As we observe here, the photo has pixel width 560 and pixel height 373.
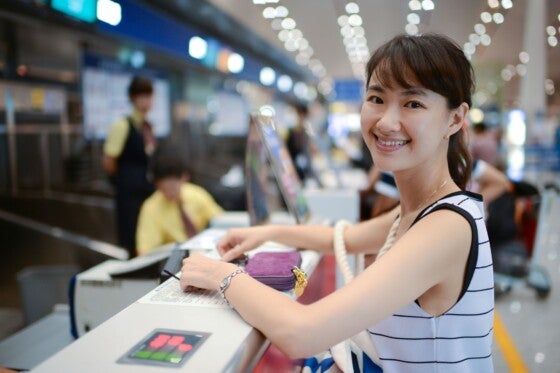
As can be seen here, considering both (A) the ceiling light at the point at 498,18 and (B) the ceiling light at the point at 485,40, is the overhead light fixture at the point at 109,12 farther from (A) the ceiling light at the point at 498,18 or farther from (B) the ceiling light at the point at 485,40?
(A) the ceiling light at the point at 498,18

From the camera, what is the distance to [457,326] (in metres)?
1.18

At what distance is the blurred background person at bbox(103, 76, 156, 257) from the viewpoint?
13.6 feet

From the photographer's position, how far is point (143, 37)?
6.12m

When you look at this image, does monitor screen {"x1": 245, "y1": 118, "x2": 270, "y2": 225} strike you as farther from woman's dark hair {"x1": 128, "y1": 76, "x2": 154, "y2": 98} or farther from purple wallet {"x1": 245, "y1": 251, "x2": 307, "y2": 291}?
woman's dark hair {"x1": 128, "y1": 76, "x2": 154, "y2": 98}

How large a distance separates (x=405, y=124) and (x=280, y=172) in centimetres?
118

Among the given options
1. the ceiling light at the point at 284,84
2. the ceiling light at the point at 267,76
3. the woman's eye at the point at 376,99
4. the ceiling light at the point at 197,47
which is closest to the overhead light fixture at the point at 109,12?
the ceiling light at the point at 197,47

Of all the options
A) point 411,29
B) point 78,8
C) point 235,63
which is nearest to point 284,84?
point 235,63

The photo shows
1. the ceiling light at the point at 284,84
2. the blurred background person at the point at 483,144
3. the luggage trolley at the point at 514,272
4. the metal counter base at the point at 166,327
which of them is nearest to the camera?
the metal counter base at the point at 166,327

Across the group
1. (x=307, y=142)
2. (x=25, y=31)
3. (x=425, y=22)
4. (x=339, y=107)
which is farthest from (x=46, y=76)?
(x=339, y=107)

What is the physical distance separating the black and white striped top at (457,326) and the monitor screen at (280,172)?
3.76ft

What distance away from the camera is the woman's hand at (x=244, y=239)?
176cm

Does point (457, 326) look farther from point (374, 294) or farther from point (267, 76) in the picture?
point (267, 76)

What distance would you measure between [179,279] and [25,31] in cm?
967

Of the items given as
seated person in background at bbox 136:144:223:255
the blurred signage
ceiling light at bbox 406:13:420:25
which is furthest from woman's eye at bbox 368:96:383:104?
the blurred signage
